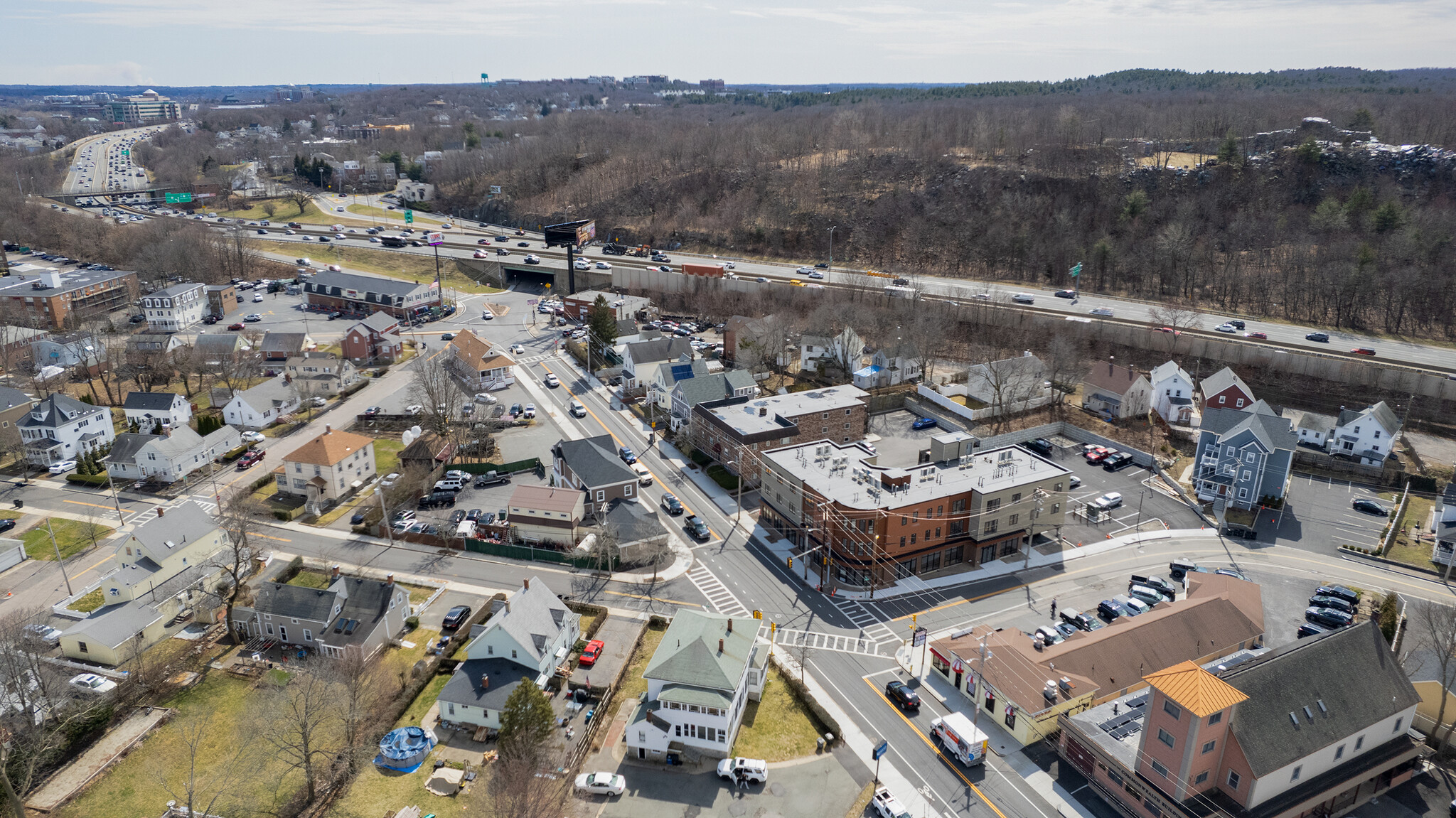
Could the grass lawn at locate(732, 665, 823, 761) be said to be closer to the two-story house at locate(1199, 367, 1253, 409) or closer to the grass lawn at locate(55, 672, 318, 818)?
the grass lawn at locate(55, 672, 318, 818)

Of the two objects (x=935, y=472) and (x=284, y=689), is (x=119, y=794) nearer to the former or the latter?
(x=284, y=689)

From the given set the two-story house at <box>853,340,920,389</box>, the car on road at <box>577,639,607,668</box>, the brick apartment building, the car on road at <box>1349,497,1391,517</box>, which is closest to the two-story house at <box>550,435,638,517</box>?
the brick apartment building

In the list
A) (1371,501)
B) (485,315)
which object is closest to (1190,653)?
(1371,501)

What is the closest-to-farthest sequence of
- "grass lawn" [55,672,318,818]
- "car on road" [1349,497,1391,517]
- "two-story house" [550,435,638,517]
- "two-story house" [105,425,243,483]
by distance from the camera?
"grass lawn" [55,672,318,818] → "two-story house" [550,435,638,517] → "car on road" [1349,497,1391,517] → "two-story house" [105,425,243,483]

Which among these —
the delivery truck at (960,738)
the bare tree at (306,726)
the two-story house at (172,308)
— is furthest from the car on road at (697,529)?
the two-story house at (172,308)

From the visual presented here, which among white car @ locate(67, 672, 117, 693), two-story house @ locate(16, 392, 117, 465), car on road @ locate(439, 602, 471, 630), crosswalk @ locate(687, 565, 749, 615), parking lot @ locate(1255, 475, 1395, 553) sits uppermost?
two-story house @ locate(16, 392, 117, 465)
